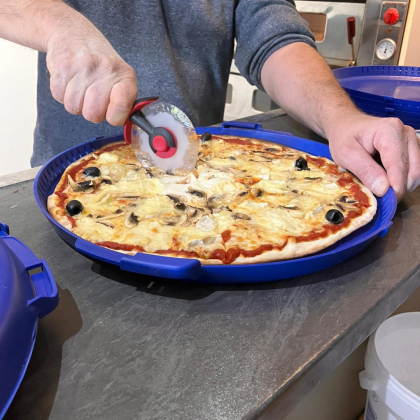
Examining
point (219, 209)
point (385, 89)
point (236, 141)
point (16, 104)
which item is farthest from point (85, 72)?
point (16, 104)

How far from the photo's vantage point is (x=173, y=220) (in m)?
0.99

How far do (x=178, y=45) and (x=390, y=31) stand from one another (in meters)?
1.52

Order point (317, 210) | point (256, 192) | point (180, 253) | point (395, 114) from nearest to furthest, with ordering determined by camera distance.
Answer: point (180, 253) < point (317, 210) < point (256, 192) < point (395, 114)

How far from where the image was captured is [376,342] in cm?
119

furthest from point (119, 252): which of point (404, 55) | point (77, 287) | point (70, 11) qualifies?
point (404, 55)

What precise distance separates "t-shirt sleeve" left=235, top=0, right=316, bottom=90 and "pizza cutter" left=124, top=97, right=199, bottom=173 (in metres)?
0.85

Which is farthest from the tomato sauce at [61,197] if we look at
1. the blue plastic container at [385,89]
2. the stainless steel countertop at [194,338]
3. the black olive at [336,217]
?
the blue plastic container at [385,89]

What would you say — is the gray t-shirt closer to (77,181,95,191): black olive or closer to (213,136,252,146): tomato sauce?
(213,136,252,146): tomato sauce

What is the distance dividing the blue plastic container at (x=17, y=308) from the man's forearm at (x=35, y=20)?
0.60 m

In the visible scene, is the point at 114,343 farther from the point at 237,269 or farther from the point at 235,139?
the point at 235,139

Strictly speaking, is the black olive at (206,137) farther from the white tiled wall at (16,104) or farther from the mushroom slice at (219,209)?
the white tiled wall at (16,104)

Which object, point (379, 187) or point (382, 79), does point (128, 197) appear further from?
point (382, 79)

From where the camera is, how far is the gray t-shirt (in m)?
1.63

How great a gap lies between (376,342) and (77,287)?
33.5 inches
